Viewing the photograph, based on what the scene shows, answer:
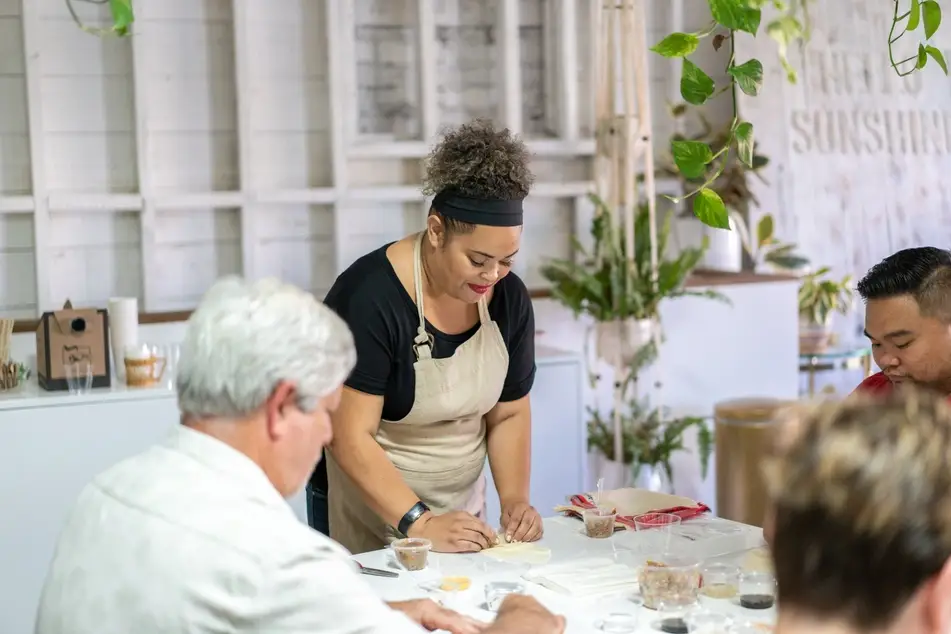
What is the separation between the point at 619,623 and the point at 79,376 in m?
2.28

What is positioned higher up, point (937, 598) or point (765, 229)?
point (765, 229)

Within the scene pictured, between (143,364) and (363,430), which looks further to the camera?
(143,364)

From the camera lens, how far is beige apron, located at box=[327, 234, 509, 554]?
8.89 ft

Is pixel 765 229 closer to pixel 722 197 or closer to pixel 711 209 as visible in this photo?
pixel 722 197

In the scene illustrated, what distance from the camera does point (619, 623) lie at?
6.72 feet

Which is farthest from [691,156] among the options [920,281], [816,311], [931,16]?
[816,311]

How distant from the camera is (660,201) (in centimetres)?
516

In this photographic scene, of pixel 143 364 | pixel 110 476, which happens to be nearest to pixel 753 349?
pixel 143 364

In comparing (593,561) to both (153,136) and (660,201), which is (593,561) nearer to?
(153,136)

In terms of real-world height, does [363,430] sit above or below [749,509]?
above

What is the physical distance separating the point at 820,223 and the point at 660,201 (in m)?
0.92

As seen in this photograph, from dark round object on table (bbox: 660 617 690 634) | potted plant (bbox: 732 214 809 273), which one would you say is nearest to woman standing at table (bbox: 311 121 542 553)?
dark round object on table (bbox: 660 617 690 634)

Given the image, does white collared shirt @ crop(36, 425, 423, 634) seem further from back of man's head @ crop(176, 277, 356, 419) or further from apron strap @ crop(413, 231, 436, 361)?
apron strap @ crop(413, 231, 436, 361)

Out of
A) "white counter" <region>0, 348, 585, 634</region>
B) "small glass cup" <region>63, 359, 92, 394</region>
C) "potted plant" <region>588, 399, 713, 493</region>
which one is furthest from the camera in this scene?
"potted plant" <region>588, 399, 713, 493</region>
